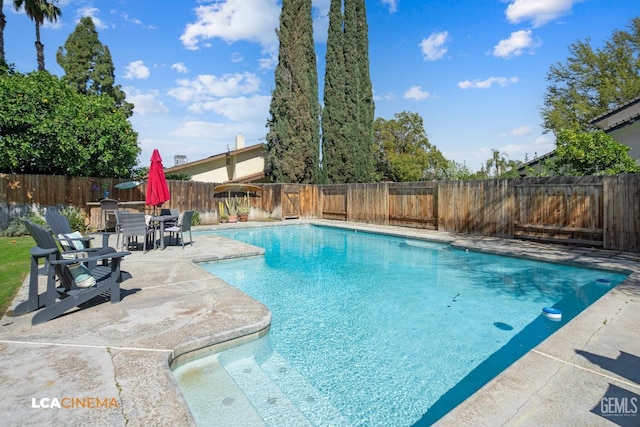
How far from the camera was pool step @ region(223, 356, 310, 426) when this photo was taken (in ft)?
8.21

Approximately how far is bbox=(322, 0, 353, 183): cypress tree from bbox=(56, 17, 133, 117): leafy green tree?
45.1ft

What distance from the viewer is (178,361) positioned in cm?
303

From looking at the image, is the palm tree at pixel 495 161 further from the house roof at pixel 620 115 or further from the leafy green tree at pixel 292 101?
the leafy green tree at pixel 292 101

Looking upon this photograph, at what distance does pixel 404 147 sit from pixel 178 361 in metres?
33.1

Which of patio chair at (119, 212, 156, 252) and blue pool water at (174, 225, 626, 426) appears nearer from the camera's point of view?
blue pool water at (174, 225, 626, 426)

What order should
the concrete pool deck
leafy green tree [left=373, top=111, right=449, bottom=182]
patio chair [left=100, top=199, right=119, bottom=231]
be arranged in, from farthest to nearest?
leafy green tree [left=373, top=111, right=449, bottom=182], patio chair [left=100, top=199, right=119, bottom=231], the concrete pool deck

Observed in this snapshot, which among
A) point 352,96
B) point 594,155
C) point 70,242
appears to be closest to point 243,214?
point 352,96

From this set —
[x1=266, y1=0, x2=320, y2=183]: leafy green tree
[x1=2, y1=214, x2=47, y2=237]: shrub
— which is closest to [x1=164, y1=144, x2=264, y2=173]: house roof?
[x1=266, y1=0, x2=320, y2=183]: leafy green tree

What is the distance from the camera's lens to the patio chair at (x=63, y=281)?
3441 mm

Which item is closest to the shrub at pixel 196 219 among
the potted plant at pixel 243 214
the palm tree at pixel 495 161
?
the potted plant at pixel 243 214

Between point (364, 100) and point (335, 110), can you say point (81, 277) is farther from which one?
point (364, 100)

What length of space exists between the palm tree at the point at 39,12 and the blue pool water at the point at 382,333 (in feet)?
57.7

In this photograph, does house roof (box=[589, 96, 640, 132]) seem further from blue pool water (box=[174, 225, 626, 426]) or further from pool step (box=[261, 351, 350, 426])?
pool step (box=[261, 351, 350, 426])

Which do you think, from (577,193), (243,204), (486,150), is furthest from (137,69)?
(486,150)
